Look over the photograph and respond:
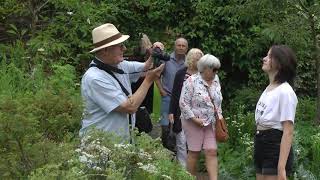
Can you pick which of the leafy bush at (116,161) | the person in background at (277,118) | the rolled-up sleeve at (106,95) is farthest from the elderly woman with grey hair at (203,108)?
the leafy bush at (116,161)

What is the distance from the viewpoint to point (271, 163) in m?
5.14

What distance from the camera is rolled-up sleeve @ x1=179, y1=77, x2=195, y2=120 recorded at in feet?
22.7

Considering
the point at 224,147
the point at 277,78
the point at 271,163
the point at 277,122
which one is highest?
the point at 277,78

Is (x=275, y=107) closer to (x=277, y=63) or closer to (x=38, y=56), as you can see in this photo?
(x=277, y=63)

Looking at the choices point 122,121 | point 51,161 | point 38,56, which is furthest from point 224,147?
point 51,161

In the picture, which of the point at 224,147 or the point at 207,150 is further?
the point at 224,147

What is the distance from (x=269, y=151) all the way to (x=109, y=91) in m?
1.48

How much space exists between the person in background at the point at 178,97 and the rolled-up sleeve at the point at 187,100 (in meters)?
0.42

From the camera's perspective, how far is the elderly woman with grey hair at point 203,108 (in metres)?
6.89

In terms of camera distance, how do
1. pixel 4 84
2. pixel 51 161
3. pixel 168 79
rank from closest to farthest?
pixel 51 161
pixel 4 84
pixel 168 79

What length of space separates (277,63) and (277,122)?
46 centimetres

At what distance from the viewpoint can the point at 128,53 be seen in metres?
9.93

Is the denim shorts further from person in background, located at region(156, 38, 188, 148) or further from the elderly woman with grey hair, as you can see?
person in background, located at region(156, 38, 188, 148)

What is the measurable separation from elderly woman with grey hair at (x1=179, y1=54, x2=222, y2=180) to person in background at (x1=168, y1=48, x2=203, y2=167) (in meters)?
0.36
